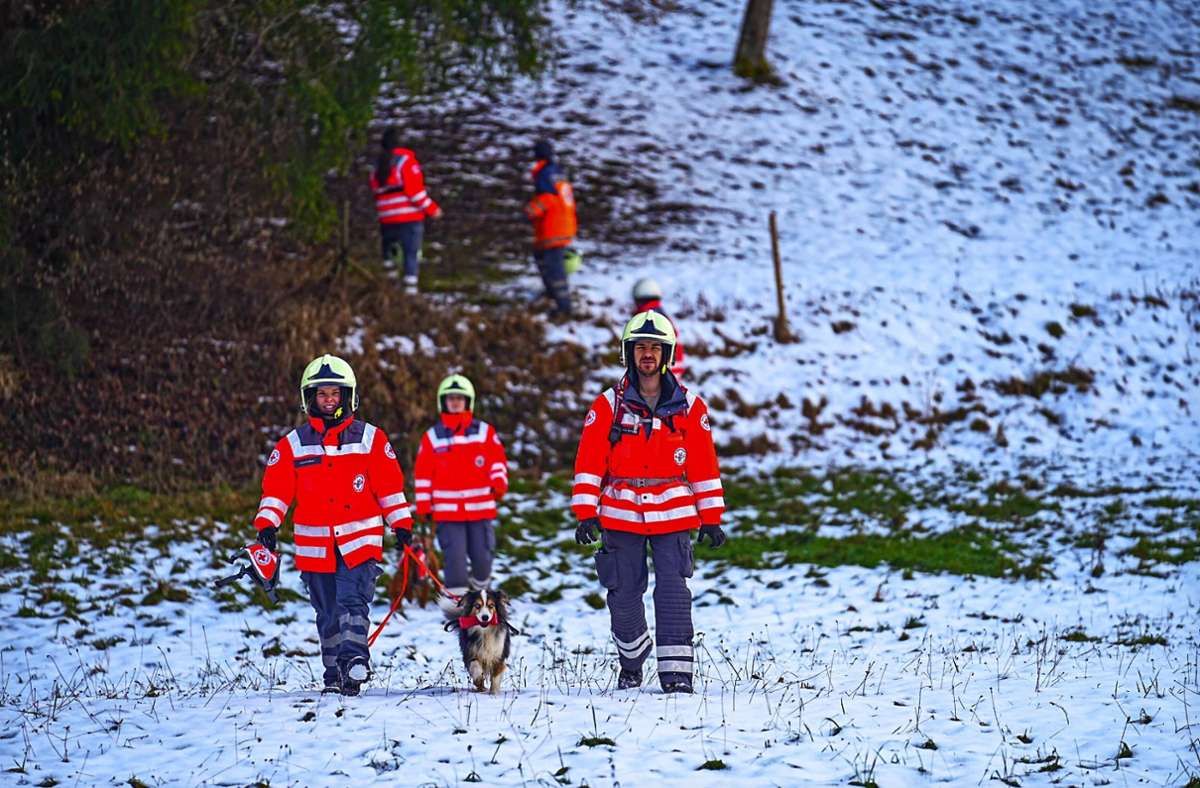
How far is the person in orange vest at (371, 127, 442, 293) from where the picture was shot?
715 inches

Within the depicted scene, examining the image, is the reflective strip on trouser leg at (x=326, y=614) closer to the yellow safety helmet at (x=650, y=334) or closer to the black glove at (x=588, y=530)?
the black glove at (x=588, y=530)

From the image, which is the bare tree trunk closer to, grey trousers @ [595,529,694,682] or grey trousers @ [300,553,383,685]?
grey trousers @ [595,529,694,682]

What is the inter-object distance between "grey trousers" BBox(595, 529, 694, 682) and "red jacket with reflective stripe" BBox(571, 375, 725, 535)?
0.12 metres

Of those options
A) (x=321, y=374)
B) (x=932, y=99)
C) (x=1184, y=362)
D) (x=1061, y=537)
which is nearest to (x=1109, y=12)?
(x=932, y=99)

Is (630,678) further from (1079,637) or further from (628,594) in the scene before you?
(1079,637)

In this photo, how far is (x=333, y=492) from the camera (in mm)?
7605

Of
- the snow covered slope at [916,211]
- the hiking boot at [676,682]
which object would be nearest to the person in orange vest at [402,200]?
the snow covered slope at [916,211]

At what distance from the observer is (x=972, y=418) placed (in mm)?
17953

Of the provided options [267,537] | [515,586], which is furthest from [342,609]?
[515,586]

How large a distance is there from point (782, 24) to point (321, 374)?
2742cm

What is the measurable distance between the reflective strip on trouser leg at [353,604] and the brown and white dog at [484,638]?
0.69 metres

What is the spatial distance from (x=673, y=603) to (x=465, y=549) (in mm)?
4122

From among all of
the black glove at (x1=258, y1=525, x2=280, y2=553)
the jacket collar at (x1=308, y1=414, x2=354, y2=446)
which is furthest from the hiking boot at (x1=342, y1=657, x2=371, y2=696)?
the jacket collar at (x1=308, y1=414, x2=354, y2=446)

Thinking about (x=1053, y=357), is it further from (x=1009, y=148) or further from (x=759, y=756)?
(x=759, y=756)
